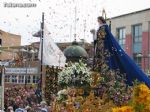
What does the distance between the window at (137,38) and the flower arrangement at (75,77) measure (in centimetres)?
4031

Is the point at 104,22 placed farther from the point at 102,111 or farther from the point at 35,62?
the point at 35,62

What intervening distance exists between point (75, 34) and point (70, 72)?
5086mm

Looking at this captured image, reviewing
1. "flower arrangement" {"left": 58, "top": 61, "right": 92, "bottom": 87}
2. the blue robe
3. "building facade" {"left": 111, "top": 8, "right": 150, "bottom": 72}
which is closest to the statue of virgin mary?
the blue robe

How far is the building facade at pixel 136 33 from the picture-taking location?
161 ft

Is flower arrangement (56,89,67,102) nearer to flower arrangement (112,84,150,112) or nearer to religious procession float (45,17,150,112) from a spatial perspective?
religious procession float (45,17,150,112)

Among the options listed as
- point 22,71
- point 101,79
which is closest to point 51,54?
point 101,79

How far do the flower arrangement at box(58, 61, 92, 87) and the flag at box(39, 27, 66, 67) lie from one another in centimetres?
552

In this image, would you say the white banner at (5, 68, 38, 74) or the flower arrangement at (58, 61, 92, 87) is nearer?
the flower arrangement at (58, 61, 92, 87)

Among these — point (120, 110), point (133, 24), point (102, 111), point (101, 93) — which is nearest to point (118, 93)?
point (101, 93)

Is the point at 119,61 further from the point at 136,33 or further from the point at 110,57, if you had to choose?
the point at 136,33

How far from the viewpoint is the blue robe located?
37.2 feet

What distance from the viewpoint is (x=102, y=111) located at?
8438 mm

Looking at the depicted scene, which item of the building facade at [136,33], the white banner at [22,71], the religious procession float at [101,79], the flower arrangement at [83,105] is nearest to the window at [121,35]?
the building facade at [136,33]

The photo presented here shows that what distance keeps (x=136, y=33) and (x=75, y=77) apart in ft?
136
